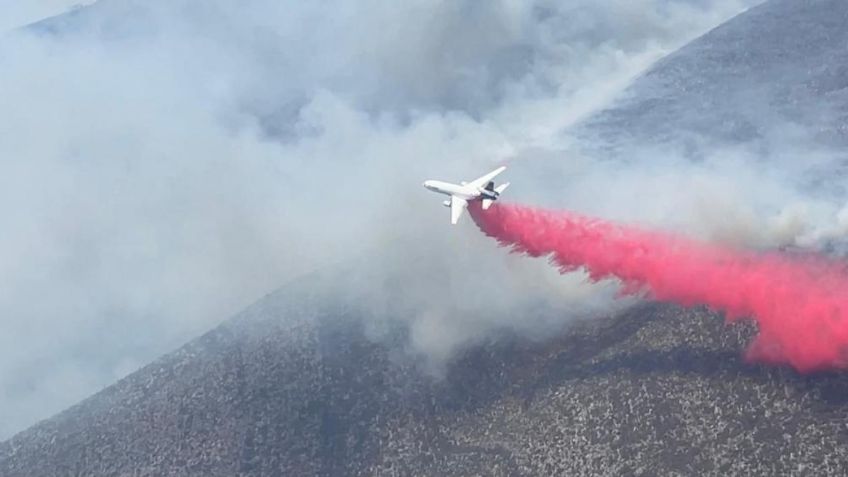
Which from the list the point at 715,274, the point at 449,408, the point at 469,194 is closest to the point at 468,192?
the point at 469,194

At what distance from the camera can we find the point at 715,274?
295 feet

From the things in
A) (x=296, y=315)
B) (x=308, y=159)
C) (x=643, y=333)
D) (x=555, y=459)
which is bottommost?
(x=555, y=459)

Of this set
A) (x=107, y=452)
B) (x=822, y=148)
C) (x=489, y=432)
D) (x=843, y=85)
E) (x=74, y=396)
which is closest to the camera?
(x=489, y=432)

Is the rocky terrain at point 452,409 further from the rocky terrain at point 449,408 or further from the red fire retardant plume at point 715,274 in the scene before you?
the red fire retardant plume at point 715,274

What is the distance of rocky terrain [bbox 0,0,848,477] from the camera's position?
255 feet

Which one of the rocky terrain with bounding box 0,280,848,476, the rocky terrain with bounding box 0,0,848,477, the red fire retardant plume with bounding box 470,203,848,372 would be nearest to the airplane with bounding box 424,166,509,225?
the red fire retardant plume with bounding box 470,203,848,372

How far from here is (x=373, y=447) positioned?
94062 mm

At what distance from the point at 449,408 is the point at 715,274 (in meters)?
29.3

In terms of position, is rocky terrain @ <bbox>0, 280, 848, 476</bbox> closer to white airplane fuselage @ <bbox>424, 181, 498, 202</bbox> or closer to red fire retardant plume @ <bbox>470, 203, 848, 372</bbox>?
red fire retardant plume @ <bbox>470, 203, 848, 372</bbox>

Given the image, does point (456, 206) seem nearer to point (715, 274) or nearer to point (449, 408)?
point (449, 408)

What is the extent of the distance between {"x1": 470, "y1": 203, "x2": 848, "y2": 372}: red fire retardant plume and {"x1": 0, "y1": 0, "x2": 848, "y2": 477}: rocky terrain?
2.02m

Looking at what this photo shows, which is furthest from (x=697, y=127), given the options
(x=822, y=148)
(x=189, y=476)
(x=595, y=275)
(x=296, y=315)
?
(x=189, y=476)

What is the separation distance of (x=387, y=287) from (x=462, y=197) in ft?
60.8

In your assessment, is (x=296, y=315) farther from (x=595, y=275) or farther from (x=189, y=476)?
(x=595, y=275)
